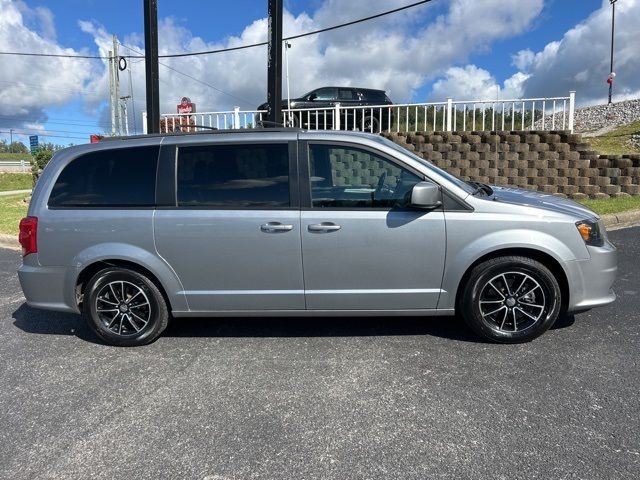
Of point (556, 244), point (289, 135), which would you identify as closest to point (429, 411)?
point (556, 244)

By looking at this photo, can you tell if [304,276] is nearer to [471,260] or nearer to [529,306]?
[471,260]

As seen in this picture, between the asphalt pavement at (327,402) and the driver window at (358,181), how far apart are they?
1188mm

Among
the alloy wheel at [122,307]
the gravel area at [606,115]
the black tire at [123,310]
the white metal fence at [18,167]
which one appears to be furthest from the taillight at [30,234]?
the white metal fence at [18,167]

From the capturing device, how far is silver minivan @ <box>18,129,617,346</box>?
3.90 m

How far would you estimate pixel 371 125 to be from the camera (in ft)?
39.4

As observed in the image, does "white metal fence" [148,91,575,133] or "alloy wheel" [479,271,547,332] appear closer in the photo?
"alloy wheel" [479,271,547,332]

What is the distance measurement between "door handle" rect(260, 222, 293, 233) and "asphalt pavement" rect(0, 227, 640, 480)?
3.24 ft

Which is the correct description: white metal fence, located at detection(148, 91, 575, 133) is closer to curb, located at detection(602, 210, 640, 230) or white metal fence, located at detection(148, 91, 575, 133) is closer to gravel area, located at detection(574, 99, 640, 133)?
curb, located at detection(602, 210, 640, 230)

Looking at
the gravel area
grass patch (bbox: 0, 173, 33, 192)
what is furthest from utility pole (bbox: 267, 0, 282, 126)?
grass patch (bbox: 0, 173, 33, 192)

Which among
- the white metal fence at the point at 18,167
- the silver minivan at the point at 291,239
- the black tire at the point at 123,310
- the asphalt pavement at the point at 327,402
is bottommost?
the asphalt pavement at the point at 327,402

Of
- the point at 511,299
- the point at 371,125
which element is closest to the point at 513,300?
the point at 511,299

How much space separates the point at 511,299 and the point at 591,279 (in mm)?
639

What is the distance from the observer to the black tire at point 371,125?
12.0m

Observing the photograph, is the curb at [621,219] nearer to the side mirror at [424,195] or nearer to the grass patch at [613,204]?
the grass patch at [613,204]
